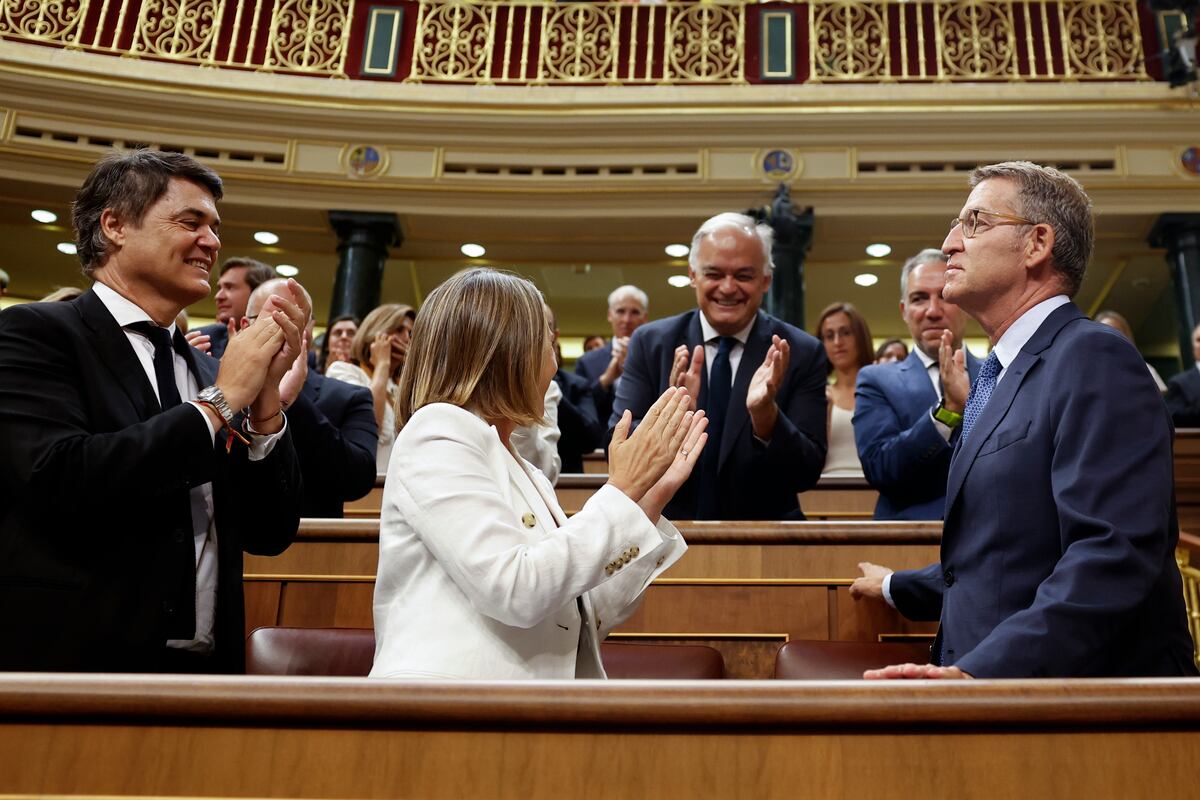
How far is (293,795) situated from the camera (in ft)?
3.27

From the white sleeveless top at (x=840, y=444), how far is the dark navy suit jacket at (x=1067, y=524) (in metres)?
2.16

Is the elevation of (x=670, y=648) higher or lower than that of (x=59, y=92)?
lower

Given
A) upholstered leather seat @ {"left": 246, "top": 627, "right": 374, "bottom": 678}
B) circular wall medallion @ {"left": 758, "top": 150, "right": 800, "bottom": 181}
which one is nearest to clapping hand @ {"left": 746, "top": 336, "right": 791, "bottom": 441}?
upholstered leather seat @ {"left": 246, "top": 627, "right": 374, "bottom": 678}

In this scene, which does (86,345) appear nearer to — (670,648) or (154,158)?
(154,158)

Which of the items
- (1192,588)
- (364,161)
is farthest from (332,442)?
(364,161)

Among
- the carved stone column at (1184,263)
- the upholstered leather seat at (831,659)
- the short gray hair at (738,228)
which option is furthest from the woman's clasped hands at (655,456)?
the carved stone column at (1184,263)

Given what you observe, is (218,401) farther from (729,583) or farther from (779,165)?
(779,165)

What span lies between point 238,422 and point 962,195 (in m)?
5.95

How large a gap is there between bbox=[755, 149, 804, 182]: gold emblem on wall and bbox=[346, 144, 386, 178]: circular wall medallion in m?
2.52

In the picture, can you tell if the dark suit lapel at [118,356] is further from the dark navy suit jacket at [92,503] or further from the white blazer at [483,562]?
the white blazer at [483,562]

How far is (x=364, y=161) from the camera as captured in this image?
6.96 metres

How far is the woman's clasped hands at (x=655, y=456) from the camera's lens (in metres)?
Answer: 1.32

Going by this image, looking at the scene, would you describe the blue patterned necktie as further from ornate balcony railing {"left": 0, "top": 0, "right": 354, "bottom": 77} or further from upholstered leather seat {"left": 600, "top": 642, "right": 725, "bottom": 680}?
ornate balcony railing {"left": 0, "top": 0, "right": 354, "bottom": 77}

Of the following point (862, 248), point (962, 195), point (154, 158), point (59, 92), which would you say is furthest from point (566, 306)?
point (154, 158)
